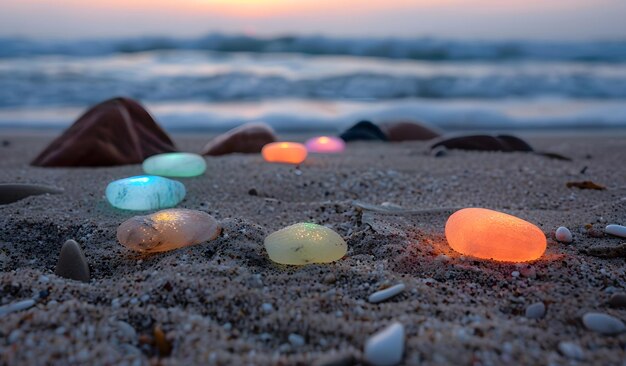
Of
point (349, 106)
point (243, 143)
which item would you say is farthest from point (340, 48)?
point (243, 143)

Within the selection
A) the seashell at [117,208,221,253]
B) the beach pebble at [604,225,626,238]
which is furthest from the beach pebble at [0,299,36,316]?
the beach pebble at [604,225,626,238]

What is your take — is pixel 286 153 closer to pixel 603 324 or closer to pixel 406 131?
pixel 406 131

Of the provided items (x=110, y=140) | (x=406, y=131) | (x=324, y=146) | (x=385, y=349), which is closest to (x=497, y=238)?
(x=385, y=349)

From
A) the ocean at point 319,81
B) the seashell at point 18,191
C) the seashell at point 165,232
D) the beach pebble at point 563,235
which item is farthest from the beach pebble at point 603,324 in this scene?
the ocean at point 319,81

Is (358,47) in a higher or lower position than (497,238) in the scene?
higher

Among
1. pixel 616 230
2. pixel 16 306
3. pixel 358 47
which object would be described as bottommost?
pixel 16 306

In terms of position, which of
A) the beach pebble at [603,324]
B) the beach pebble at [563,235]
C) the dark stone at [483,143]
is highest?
the dark stone at [483,143]

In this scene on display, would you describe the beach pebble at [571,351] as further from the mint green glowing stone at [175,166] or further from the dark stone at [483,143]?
the dark stone at [483,143]
